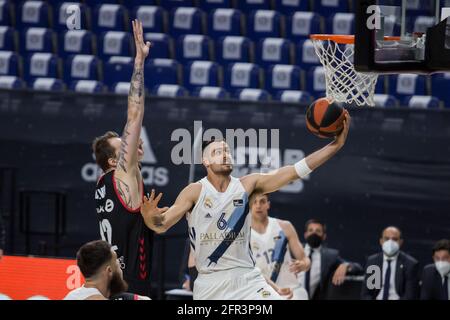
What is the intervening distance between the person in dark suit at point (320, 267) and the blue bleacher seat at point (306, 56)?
9.34 ft

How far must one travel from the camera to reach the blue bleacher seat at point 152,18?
14094 millimetres

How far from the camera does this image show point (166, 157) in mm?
11664

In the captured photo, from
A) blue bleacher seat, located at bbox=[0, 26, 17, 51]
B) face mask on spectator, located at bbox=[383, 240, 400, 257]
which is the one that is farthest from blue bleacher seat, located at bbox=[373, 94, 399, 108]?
blue bleacher seat, located at bbox=[0, 26, 17, 51]

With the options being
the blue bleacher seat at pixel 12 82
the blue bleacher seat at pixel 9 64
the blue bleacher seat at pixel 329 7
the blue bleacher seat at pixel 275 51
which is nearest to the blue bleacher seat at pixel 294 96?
the blue bleacher seat at pixel 275 51

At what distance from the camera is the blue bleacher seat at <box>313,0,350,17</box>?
1374 cm

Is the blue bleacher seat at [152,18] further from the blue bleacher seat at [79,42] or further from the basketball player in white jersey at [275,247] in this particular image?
the basketball player in white jersey at [275,247]

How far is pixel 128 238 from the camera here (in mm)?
7547

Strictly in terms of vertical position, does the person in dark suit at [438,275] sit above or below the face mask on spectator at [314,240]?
below

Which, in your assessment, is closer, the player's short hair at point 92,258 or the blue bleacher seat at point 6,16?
the player's short hair at point 92,258

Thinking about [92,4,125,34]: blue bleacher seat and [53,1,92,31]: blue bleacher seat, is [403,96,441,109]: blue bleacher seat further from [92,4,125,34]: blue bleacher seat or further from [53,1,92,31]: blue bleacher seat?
[53,1,92,31]: blue bleacher seat

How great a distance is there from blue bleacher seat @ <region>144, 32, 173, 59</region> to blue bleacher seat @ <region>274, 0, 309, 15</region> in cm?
149

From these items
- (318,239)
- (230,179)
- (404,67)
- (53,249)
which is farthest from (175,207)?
(53,249)

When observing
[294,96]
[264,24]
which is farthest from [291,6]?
[294,96]

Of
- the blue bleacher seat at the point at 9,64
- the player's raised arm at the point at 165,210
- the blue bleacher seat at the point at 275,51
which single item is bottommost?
the player's raised arm at the point at 165,210
